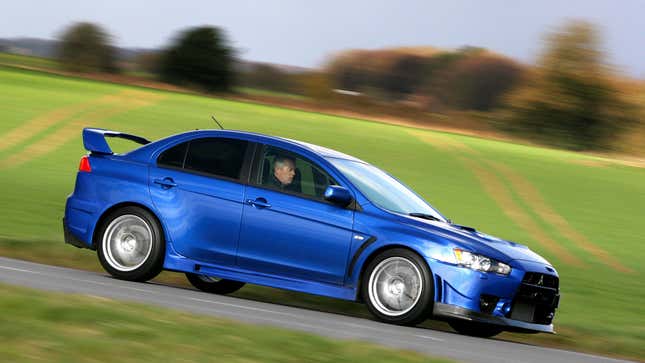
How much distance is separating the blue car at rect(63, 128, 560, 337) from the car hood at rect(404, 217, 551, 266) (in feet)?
0.06

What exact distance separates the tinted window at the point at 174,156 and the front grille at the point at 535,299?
331 centimetres

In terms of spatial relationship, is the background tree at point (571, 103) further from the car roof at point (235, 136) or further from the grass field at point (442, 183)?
the car roof at point (235, 136)

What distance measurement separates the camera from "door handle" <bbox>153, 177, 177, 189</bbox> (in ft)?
34.0

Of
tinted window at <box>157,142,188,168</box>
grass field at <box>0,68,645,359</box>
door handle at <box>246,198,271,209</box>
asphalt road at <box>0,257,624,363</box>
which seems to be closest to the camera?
asphalt road at <box>0,257,624,363</box>

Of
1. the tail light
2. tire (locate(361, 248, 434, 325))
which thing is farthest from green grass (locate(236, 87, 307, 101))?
tire (locate(361, 248, 434, 325))

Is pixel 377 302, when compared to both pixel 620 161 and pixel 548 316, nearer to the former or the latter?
pixel 548 316

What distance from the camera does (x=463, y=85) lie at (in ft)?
293

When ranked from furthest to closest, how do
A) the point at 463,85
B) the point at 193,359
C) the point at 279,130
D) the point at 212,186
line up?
1. the point at 463,85
2. the point at 279,130
3. the point at 212,186
4. the point at 193,359

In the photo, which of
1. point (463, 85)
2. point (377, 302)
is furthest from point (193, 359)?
point (463, 85)

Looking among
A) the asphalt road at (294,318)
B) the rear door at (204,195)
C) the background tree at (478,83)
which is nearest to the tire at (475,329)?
the asphalt road at (294,318)

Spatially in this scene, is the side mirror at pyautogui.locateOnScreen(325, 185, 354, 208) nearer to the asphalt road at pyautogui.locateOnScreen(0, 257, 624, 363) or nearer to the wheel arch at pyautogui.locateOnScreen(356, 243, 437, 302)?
the wheel arch at pyautogui.locateOnScreen(356, 243, 437, 302)

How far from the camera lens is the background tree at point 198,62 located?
70838mm

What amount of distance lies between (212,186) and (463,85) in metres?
80.3

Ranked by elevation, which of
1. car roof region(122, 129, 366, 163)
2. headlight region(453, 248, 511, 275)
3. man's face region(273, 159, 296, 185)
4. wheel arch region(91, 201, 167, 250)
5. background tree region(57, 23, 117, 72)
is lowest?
wheel arch region(91, 201, 167, 250)
